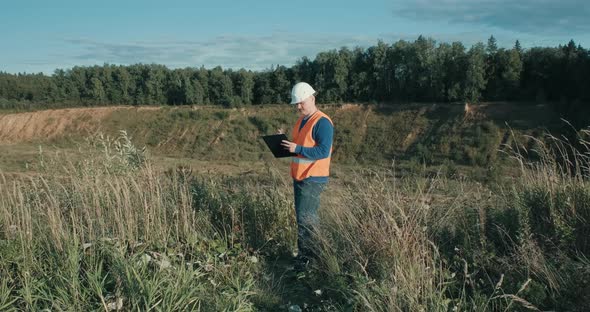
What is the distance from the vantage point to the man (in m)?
4.83

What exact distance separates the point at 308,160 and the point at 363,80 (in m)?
48.7

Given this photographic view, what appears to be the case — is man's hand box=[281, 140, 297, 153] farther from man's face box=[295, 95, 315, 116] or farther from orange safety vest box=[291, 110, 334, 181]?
man's face box=[295, 95, 315, 116]

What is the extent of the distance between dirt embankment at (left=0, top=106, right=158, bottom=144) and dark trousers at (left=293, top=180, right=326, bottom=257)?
55.0 metres

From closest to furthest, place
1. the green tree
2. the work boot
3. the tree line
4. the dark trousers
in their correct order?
the work boot → the dark trousers → the tree line → the green tree

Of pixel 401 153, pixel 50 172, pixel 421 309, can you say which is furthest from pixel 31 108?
pixel 421 309

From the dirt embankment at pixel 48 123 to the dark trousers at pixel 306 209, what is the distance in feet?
180

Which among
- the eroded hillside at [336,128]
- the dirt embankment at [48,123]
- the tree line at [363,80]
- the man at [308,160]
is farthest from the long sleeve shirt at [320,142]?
the dirt embankment at [48,123]

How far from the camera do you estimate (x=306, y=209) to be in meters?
4.92

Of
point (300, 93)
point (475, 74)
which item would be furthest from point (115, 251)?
point (475, 74)

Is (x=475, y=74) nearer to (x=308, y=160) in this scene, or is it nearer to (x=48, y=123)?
(x=308, y=160)

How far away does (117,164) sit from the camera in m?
6.12

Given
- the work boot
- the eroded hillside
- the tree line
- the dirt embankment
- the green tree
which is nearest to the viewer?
the work boot

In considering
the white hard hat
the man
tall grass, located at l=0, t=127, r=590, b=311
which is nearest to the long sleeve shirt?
the man

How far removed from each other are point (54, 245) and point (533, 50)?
47086 mm
